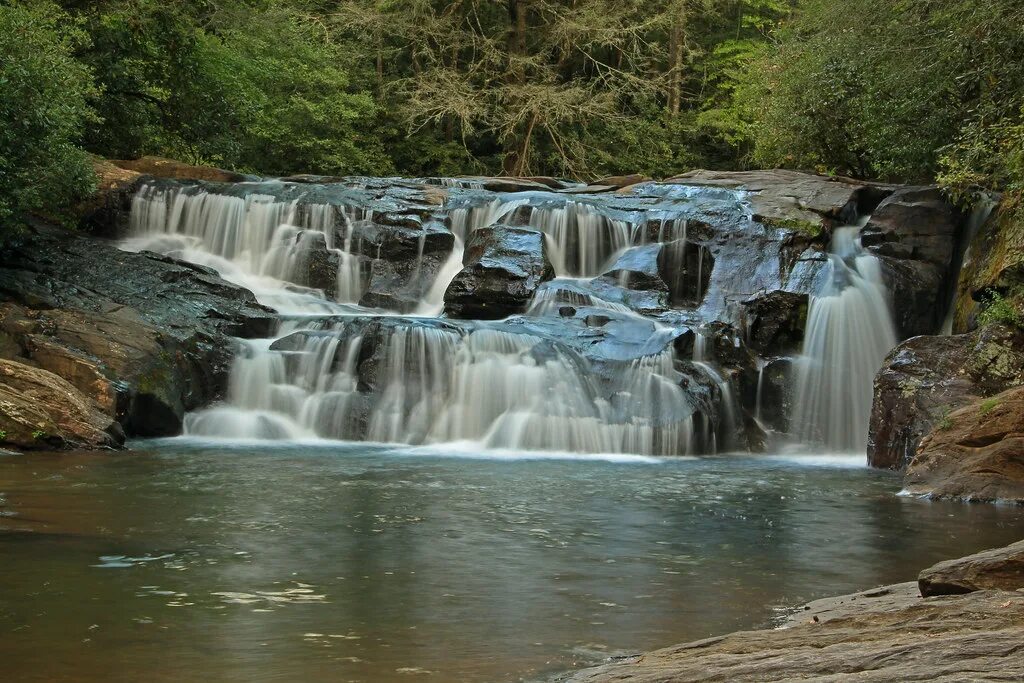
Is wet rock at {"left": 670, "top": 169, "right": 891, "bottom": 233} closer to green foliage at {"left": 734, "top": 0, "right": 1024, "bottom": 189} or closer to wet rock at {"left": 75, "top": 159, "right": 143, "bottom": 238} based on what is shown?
green foliage at {"left": 734, "top": 0, "right": 1024, "bottom": 189}

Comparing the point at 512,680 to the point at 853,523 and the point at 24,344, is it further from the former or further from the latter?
the point at 24,344

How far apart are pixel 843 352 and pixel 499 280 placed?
18.7 ft

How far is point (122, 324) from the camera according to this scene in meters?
15.9

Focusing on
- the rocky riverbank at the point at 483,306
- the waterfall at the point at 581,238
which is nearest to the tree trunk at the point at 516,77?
the rocky riverbank at the point at 483,306

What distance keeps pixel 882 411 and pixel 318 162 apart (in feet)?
69.3

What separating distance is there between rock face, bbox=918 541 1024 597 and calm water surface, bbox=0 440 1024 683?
51.8 inches

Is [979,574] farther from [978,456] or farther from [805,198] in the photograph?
[805,198]

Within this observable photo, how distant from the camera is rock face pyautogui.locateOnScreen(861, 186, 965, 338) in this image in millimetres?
18156

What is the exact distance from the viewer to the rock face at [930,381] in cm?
1360

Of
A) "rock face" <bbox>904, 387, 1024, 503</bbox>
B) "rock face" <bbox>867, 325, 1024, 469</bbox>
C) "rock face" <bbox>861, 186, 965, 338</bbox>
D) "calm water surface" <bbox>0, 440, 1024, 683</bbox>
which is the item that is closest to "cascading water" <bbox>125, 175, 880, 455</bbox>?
"rock face" <bbox>861, 186, 965, 338</bbox>

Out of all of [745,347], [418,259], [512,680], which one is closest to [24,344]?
[418,259]

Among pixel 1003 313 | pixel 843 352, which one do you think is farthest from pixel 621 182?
pixel 1003 313

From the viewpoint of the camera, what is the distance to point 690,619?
640 cm

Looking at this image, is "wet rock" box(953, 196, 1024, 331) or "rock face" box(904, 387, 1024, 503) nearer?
"rock face" box(904, 387, 1024, 503)
